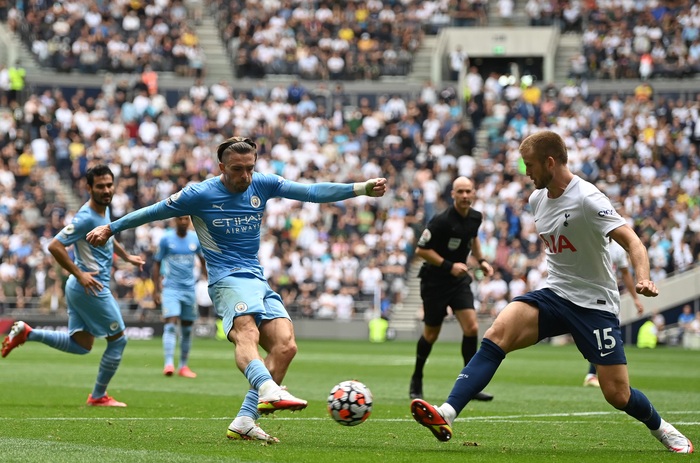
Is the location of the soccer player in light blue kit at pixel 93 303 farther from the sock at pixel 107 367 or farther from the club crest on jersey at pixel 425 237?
the club crest on jersey at pixel 425 237

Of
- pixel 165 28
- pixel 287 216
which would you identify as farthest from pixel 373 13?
pixel 287 216

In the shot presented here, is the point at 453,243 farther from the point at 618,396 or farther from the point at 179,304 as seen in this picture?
the point at 179,304

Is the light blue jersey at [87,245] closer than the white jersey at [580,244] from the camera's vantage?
No

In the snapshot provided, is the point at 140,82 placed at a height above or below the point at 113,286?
above

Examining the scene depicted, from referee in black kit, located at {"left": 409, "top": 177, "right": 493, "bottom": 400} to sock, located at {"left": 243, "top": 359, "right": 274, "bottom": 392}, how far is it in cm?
556

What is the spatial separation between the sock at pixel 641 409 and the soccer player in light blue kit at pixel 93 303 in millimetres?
5763

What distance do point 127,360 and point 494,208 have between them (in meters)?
15.6

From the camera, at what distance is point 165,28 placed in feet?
145

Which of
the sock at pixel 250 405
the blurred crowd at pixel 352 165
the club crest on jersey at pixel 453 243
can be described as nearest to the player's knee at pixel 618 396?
the sock at pixel 250 405

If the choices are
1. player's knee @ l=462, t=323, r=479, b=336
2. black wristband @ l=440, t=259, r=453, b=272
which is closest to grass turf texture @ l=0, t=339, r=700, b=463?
player's knee @ l=462, t=323, r=479, b=336

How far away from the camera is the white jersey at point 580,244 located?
8984 millimetres

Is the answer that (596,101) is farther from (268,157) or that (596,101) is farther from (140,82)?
(140,82)

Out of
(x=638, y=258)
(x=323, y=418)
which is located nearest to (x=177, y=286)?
(x=323, y=418)

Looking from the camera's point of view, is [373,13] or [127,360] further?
[373,13]
